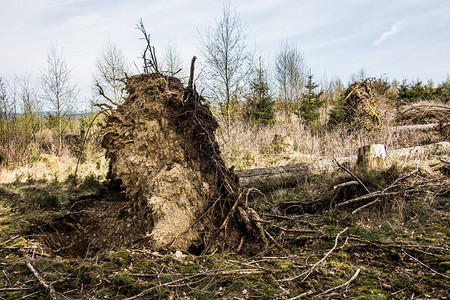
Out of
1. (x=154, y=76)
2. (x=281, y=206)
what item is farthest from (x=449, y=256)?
(x=154, y=76)

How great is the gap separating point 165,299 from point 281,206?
12.1ft

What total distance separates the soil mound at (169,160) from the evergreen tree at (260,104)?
14326 millimetres

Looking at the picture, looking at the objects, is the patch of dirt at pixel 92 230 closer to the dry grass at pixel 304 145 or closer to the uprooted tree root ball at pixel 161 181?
the uprooted tree root ball at pixel 161 181

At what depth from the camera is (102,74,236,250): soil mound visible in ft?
11.8

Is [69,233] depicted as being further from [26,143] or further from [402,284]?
[26,143]

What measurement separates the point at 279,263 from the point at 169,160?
198cm

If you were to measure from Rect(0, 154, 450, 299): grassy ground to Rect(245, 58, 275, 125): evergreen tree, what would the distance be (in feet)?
45.3

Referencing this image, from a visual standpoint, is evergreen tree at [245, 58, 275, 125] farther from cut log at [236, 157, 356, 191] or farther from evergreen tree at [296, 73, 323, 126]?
cut log at [236, 157, 356, 191]

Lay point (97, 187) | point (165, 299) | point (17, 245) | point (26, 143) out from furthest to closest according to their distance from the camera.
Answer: point (26, 143), point (97, 187), point (17, 245), point (165, 299)

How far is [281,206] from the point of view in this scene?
18.5ft

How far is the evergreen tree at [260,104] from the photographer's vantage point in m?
18.5

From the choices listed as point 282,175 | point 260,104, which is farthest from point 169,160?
point 260,104

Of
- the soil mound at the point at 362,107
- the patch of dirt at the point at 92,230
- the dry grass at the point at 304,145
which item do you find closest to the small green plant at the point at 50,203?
the patch of dirt at the point at 92,230

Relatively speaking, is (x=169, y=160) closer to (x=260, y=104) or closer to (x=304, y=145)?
(x=304, y=145)
